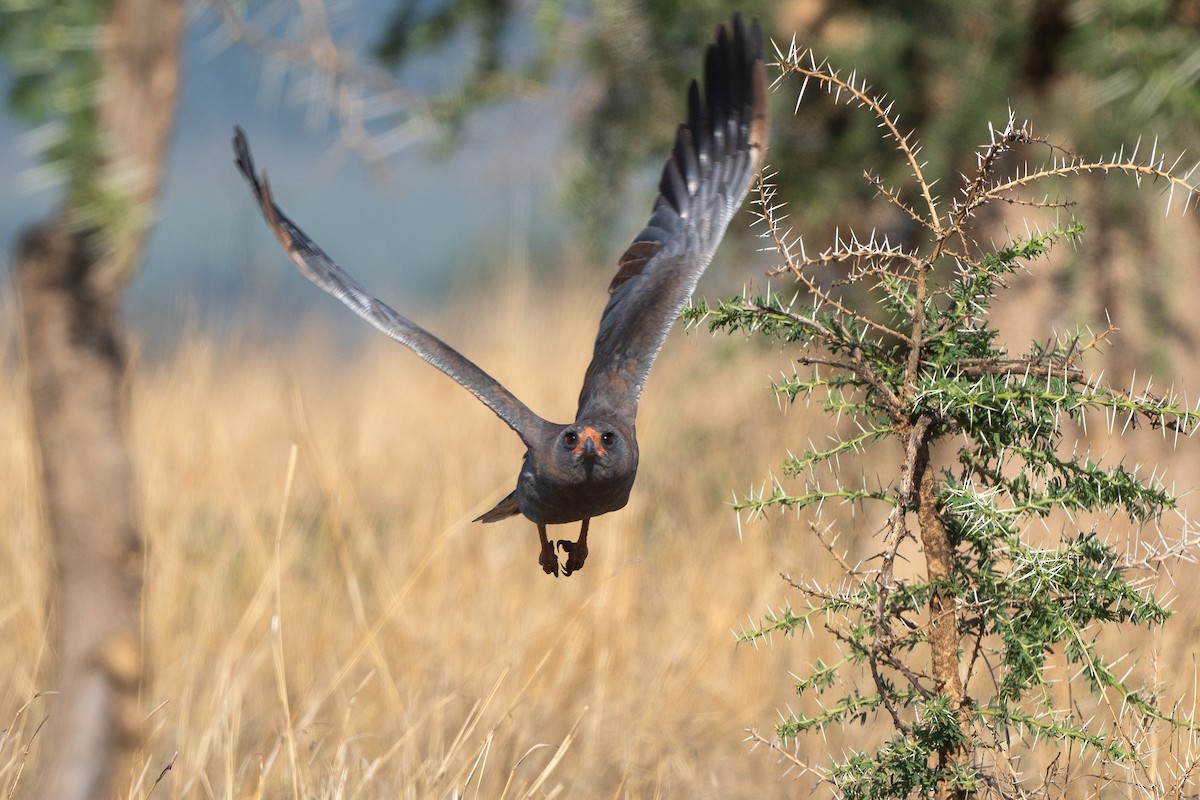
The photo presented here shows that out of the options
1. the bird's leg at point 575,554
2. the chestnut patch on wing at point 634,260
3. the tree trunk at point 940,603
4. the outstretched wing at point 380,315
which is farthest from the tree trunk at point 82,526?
the tree trunk at point 940,603

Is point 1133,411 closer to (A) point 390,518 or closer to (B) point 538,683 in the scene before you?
(B) point 538,683

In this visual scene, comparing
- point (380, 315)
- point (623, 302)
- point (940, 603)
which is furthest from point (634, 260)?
point (940, 603)

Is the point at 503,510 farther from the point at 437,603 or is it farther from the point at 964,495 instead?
the point at 437,603

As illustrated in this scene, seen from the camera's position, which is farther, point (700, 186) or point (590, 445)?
point (700, 186)

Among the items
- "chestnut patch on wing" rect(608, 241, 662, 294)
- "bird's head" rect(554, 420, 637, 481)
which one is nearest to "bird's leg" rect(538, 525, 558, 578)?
"bird's head" rect(554, 420, 637, 481)

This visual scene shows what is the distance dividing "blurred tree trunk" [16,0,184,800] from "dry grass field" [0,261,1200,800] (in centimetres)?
16

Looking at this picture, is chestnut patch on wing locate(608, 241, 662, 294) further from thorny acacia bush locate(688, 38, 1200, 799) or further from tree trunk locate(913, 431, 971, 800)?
tree trunk locate(913, 431, 971, 800)

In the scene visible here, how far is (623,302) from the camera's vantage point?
3281 mm

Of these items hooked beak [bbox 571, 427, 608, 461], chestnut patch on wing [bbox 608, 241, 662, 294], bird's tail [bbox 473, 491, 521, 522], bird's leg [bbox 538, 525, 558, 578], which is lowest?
bird's leg [bbox 538, 525, 558, 578]

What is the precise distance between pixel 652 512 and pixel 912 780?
4326 millimetres

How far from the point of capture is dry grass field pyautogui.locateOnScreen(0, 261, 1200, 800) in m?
4.10

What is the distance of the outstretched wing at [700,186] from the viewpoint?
319 centimetres

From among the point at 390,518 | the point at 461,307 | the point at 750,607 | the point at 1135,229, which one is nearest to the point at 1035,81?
the point at 1135,229

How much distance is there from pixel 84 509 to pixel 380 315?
1673 mm
